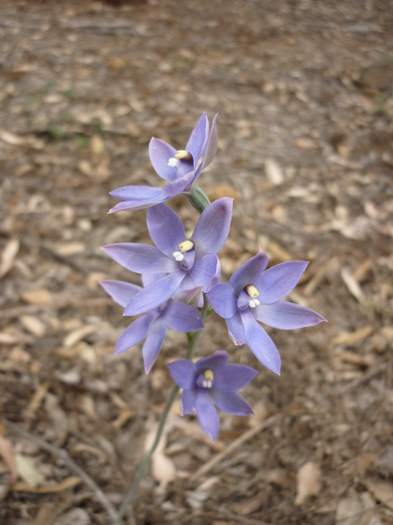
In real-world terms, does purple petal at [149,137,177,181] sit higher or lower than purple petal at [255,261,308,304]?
higher

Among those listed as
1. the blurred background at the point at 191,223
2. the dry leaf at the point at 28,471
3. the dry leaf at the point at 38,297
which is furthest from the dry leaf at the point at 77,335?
the dry leaf at the point at 28,471

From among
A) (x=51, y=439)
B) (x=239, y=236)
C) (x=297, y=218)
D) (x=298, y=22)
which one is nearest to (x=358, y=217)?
(x=297, y=218)

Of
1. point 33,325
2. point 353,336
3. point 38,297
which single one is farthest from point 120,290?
point 353,336

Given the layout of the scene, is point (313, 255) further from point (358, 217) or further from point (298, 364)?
point (298, 364)

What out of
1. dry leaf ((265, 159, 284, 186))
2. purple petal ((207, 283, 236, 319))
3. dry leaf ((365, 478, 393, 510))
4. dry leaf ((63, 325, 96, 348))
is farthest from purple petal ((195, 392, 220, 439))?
dry leaf ((265, 159, 284, 186))

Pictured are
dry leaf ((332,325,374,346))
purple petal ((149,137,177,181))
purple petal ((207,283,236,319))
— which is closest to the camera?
purple petal ((207,283,236,319))

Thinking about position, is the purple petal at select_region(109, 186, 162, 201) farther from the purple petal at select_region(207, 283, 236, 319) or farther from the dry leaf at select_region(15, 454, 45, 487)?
the dry leaf at select_region(15, 454, 45, 487)
